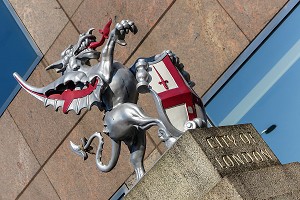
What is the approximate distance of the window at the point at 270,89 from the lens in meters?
6.09

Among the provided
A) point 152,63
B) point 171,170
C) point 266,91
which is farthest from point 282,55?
point 171,170

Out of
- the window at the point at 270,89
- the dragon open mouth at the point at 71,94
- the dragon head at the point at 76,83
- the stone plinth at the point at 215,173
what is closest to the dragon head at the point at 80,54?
the dragon head at the point at 76,83

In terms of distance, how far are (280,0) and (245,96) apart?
1028mm

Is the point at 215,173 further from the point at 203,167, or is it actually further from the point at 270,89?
the point at 270,89

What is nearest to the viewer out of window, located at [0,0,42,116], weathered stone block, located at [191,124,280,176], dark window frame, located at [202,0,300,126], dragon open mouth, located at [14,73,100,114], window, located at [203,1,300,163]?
weathered stone block, located at [191,124,280,176]

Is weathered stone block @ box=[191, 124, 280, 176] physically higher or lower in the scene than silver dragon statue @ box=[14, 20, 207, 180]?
higher

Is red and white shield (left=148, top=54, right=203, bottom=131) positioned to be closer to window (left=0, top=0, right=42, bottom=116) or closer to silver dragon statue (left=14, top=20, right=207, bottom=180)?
silver dragon statue (left=14, top=20, right=207, bottom=180)

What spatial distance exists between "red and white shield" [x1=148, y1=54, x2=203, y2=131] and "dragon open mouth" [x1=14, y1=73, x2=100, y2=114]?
434 mm

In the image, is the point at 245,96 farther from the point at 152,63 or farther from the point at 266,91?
the point at 152,63

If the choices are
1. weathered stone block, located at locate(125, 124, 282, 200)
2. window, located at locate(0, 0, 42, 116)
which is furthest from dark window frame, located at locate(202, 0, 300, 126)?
window, located at locate(0, 0, 42, 116)

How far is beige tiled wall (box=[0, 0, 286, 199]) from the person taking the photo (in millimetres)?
6738

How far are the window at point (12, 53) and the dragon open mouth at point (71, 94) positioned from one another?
3.04 m

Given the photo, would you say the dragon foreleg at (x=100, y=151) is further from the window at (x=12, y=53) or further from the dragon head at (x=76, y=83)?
the window at (x=12, y=53)

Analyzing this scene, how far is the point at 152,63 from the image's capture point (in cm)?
467
